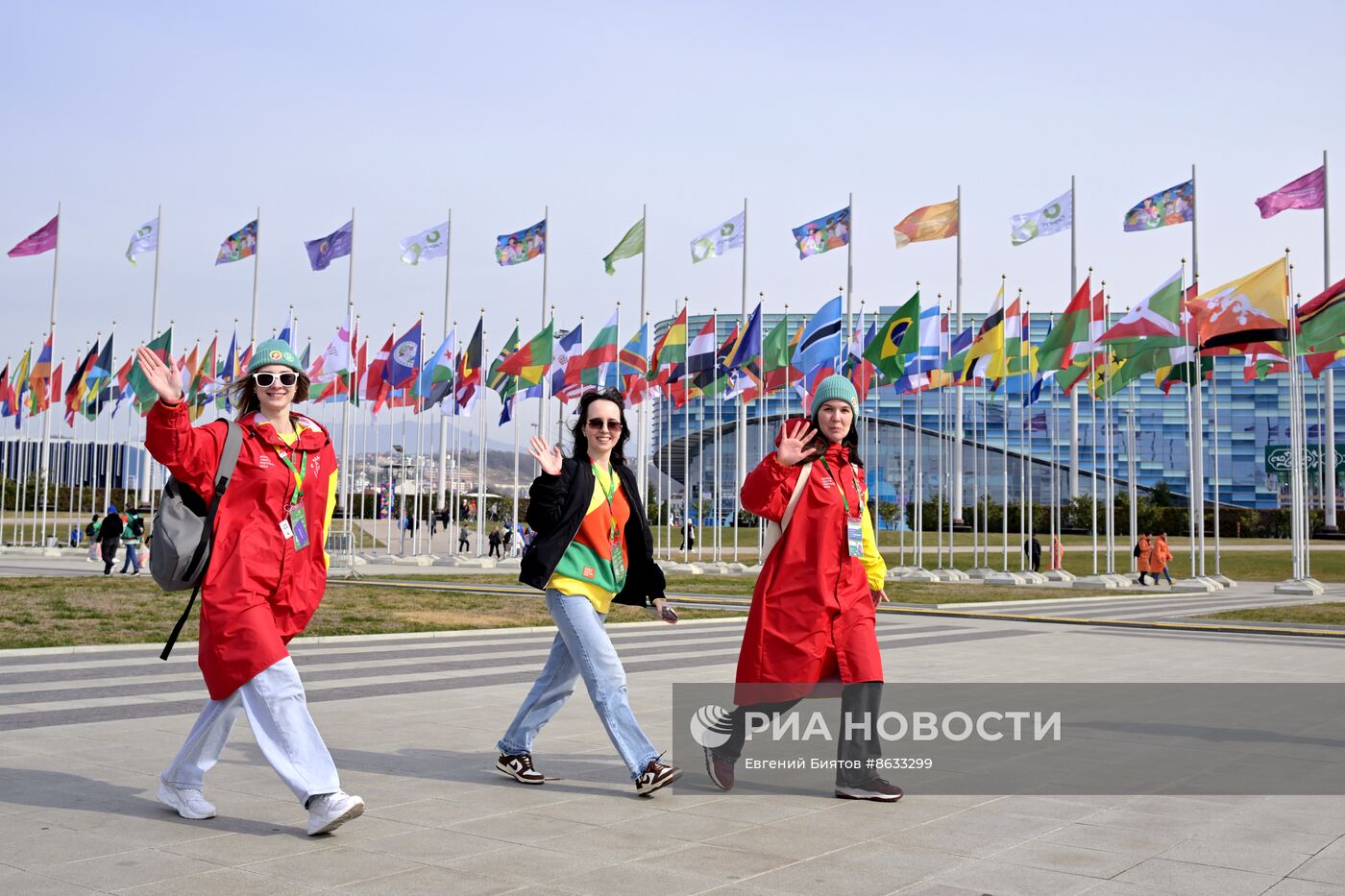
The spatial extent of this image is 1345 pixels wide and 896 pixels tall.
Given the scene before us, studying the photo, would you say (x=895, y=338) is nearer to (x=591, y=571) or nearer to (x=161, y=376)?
(x=591, y=571)

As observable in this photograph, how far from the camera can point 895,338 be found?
30.1 m

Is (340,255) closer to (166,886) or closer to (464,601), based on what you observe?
(464,601)

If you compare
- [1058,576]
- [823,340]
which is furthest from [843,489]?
[1058,576]

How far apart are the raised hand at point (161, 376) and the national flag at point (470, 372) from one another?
31.6m

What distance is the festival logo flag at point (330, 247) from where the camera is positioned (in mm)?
35906

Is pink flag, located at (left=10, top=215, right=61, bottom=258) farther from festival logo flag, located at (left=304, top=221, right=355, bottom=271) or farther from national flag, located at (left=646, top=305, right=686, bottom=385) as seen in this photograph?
national flag, located at (left=646, top=305, right=686, bottom=385)

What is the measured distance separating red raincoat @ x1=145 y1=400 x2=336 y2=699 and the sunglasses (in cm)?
17

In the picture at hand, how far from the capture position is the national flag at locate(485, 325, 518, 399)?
36625 millimetres

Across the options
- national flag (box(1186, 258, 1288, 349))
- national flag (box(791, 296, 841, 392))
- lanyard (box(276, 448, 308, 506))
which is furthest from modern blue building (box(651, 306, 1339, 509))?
lanyard (box(276, 448, 308, 506))

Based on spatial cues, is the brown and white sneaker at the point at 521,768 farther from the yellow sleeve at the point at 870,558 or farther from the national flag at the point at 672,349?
the national flag at the point at 672,349

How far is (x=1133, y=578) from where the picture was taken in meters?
35.4

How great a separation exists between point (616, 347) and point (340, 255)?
27.7 ft

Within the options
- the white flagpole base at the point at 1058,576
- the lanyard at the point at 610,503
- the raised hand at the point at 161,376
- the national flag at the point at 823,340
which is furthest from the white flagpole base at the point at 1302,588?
the raised hand at the point at 161,376

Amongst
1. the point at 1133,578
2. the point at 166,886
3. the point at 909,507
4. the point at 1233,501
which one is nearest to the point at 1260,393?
the point at 1233,501
